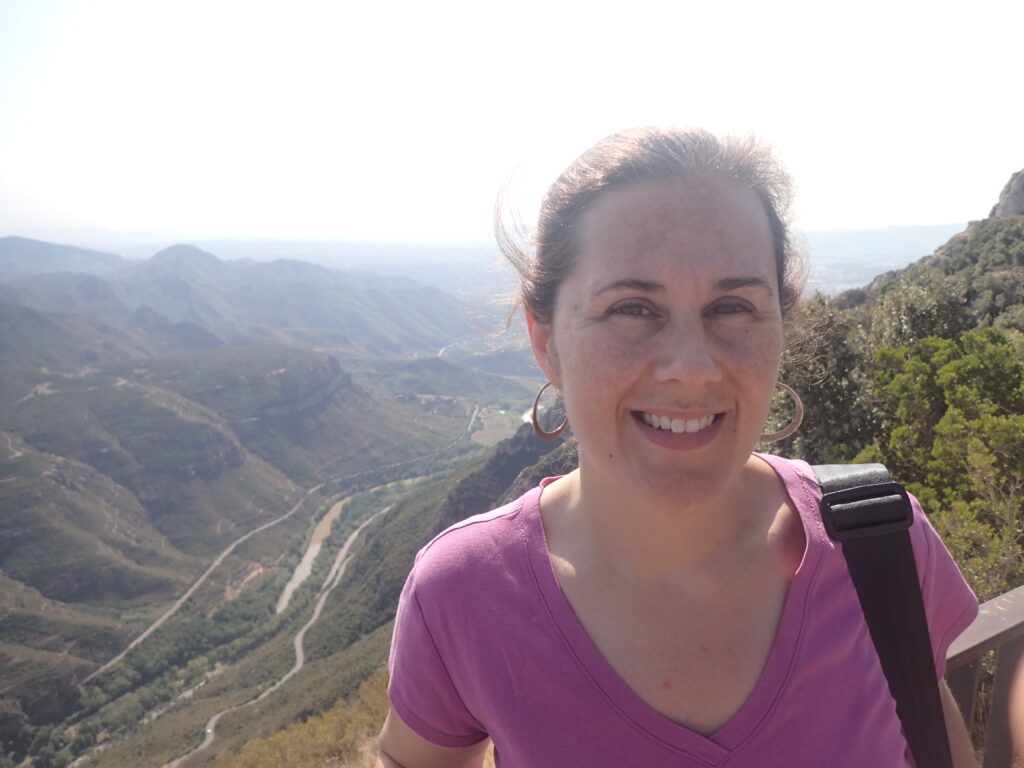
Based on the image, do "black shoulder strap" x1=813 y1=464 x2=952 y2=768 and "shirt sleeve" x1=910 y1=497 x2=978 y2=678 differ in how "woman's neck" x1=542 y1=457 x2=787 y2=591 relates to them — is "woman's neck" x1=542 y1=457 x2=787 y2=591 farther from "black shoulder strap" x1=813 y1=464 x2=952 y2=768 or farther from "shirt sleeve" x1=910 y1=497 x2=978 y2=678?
"shirt sleeve" x1=910 y1=497 x2=978 y2=678

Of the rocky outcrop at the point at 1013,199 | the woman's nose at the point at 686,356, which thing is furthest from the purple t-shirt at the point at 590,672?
the rocky outcrop at the point at 1013,199

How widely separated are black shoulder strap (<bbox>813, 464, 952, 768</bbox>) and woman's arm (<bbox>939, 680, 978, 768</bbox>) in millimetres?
116

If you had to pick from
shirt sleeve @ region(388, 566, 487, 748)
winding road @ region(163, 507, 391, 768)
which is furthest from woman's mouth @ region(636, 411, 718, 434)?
winding road @ region(163, 507, 391, 768)

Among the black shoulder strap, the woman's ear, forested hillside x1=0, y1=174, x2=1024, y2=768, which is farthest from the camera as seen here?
forested hillside x1=0, y1=174, x2=1024, y2=768

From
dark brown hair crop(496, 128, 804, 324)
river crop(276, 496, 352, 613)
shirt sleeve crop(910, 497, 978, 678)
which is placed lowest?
river crop(276, 496, 352, 613)

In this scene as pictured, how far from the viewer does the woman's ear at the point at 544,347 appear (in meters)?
1.79

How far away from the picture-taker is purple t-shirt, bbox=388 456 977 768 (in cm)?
143

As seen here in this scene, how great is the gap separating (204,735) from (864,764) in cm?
6302

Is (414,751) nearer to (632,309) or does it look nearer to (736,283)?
(632,309)

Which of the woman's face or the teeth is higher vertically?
the woman's face

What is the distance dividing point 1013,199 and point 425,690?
6235 centimetres

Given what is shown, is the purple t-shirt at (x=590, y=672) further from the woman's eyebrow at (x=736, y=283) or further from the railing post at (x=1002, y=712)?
the woman's eyebrow at (x=736, y=283)

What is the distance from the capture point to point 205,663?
240ft

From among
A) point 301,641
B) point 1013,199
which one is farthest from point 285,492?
point 1013,199
